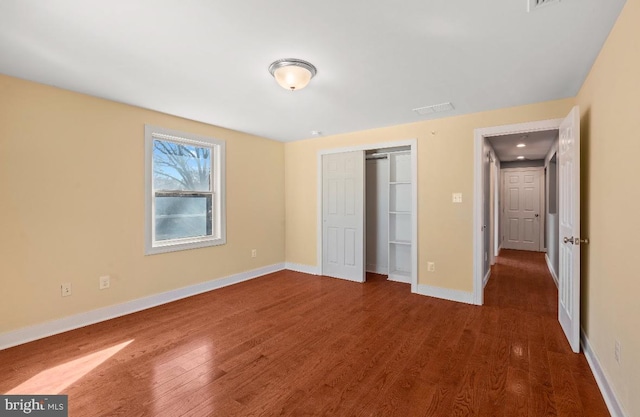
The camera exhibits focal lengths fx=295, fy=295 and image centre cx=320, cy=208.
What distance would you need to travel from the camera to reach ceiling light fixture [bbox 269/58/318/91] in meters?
2.33

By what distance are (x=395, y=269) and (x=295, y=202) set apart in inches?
83.1

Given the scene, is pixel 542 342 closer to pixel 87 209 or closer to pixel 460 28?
pixel 460 28

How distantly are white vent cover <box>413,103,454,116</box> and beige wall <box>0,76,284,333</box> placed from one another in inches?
114

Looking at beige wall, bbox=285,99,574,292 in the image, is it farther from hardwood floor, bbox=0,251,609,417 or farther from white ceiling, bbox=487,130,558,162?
white ceiling, bbox=487,130,558,162

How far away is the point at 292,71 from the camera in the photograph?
7.73 ft

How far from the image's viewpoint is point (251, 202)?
192 inches

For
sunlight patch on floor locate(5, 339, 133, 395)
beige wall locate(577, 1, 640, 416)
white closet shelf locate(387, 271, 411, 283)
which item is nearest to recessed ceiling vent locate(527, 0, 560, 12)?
beige wall locate(577, 1, 640, 416)

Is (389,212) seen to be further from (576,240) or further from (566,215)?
(576,240)

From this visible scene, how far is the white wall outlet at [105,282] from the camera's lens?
3157 mm

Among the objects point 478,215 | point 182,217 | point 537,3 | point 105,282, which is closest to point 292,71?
point 537,3

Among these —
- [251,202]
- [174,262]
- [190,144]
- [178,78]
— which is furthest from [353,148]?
[174,262]

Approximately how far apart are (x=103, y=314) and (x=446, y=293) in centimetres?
403

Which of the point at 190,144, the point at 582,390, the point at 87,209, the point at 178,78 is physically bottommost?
the point at 582,390

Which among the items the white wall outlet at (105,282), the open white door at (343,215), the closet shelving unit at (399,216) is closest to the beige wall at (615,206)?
the closet shelving unit at (399,216)
